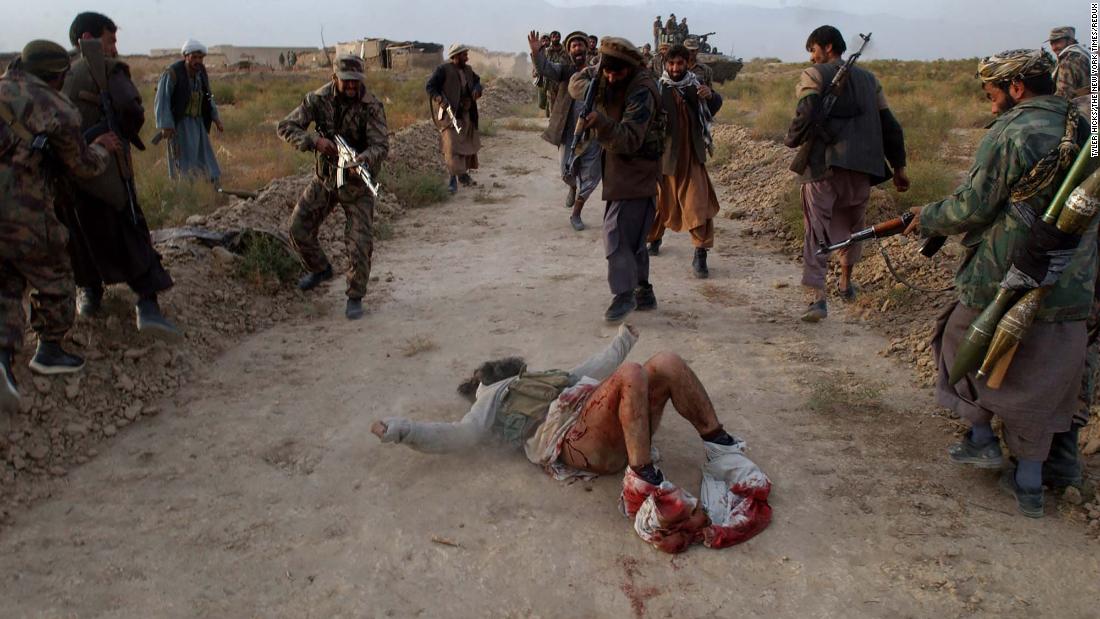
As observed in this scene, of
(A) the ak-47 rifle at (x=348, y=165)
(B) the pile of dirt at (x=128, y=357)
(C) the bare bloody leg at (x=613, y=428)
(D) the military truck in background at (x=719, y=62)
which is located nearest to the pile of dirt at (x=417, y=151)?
(B) the pile of dirt at (x=128, y=357)

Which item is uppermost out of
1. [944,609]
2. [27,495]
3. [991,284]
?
[991,284]

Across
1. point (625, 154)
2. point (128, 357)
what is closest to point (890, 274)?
point (625, 154)

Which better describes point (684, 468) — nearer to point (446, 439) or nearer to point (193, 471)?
point (446, 439)

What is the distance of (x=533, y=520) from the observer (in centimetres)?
317

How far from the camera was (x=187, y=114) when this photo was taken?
798cm

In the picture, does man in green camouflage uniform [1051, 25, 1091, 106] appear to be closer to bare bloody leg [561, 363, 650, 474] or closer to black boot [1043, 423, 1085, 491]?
black boot [1043, 423, 1085, 491]

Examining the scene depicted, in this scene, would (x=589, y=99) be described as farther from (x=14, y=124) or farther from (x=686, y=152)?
(x=14, y=124)

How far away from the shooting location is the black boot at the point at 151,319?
447 centimetres

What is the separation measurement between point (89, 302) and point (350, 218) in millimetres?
1676

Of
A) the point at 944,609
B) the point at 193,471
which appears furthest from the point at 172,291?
the point at 944,609

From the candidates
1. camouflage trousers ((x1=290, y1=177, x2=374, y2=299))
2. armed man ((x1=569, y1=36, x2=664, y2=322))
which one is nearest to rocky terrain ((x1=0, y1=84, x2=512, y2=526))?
camouflage trousers ((x1=290, y1=177, x2=374, y2=299))

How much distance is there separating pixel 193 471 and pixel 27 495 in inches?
26.2

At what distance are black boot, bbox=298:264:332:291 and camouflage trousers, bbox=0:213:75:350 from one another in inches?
78.7

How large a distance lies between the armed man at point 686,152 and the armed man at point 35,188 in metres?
3.73
